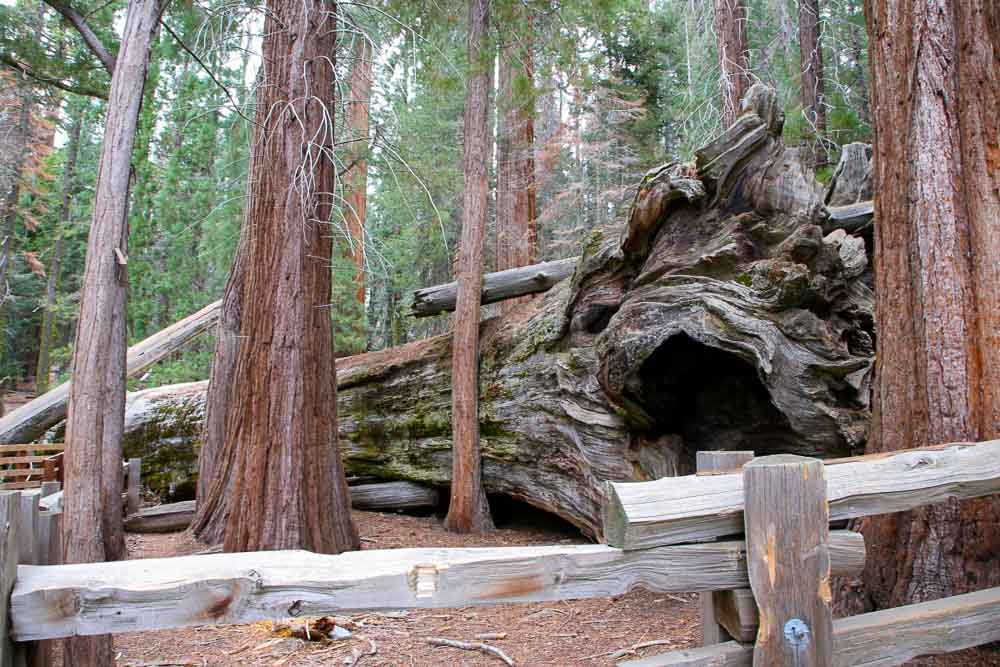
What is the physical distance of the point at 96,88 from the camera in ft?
38.2

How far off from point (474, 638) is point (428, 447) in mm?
4249

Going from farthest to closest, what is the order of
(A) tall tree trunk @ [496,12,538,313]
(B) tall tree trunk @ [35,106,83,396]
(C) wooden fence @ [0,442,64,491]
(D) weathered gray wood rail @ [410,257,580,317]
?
(B) tall tree trunk @ [35,106,83,396] < (A) tall tree trunk @ [496,12,538,313] < (D) weathered gray wood rail @ [410,257,580,317] < (C) wooden fence @ [0,442,64,491]

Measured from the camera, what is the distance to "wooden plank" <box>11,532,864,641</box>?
2271 millimetres

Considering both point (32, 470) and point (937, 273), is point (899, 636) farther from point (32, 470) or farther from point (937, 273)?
point (32, 470)

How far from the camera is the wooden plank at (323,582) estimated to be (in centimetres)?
227

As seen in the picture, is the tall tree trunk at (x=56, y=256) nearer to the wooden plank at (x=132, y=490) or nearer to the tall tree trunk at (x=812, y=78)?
the wooden plank at (x=132, y=490)

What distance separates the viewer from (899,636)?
287 cm

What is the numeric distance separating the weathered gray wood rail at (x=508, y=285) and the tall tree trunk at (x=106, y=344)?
4.55 meters

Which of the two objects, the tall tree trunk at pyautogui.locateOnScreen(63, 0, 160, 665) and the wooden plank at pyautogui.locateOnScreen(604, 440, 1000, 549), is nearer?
the wooden plank at pyautogui.locateOnScreen(604, 440, 1000, 549)

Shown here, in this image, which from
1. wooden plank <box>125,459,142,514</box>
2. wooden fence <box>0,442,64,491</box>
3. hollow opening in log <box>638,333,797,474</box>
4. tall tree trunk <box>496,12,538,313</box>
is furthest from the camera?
tall tree trunk <box>496,12,538,313</box>

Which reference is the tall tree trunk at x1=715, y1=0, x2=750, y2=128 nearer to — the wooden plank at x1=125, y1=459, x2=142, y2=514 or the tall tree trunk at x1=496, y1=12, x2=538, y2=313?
the tall tree trunk at x1=496, y1=12, x2=538, y2=313

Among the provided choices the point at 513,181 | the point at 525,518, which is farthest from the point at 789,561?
the point at 513,181

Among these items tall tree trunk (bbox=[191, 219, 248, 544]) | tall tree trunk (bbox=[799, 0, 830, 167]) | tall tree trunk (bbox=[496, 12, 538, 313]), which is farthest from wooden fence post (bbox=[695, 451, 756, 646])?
tall tree trunk (bbox=[799, 0, 830, 167])

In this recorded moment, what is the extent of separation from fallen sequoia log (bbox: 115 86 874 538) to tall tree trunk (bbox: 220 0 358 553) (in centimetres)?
245
